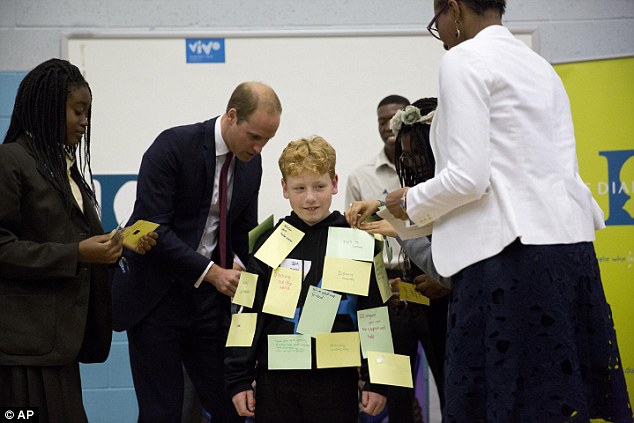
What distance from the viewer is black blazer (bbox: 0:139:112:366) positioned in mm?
1978

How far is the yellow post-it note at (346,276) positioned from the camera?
2.34 meters

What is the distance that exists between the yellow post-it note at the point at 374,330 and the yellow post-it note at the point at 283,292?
215 millimetres

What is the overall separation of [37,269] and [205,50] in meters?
2.46

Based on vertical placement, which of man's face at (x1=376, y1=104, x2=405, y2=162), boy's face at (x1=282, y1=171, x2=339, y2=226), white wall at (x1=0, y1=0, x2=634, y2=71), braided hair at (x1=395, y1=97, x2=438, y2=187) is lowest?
boy's face at (x1=282, y1=171, x2=339, y2=226)

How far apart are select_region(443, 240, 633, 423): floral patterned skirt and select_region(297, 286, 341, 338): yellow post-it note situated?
1.94 feet

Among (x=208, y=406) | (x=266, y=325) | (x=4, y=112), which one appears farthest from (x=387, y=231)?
(x=4, y=112)

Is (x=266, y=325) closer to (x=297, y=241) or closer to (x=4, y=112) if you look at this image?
(x=297, y=241)

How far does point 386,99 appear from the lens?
4.09 metres

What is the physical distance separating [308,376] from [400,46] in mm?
2479

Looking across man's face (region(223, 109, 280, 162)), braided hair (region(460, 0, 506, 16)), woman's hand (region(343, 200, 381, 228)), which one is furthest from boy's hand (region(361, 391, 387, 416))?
braided hair (region(460, 0, 506, 16))

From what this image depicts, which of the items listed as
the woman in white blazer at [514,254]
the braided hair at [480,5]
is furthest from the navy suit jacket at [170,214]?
the braided hair at [480,5]

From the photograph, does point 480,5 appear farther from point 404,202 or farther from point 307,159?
point 307,159

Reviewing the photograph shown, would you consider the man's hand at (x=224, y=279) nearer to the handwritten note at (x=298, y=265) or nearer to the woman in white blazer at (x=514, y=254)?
the handwritten note at (x=298, y=265)

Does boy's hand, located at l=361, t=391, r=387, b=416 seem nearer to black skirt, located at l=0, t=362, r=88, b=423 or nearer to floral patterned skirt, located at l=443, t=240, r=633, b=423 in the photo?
floral patterned skirt, located at l=443, t=240, r=633, b=423
